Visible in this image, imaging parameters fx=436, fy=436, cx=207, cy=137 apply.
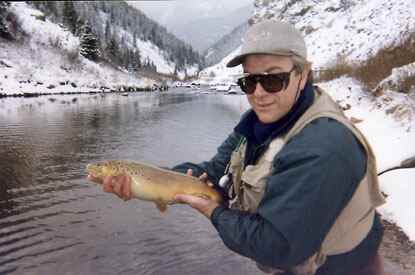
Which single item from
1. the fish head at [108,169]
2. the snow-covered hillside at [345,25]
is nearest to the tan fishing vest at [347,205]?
the fish head at [108,169]

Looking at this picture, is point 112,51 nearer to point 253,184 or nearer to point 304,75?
point 304,75

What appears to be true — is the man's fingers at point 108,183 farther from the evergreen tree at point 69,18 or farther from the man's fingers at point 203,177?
the evergreen tree at point 69,18

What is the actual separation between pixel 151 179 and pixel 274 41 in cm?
164

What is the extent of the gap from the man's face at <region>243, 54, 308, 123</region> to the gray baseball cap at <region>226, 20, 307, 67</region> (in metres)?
0.09

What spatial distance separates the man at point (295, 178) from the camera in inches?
86.6

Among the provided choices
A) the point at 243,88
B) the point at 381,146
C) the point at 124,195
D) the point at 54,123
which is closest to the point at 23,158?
the point at 54,123

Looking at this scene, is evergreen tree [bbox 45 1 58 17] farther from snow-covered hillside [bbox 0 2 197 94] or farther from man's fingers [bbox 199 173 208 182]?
man's fingers [bbox 199 173 208 182]

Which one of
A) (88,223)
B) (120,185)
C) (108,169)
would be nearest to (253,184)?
(120,185)

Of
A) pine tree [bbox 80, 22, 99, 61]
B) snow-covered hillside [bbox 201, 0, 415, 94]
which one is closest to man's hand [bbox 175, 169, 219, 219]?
snow-covered hillside [bbox 201, 0, 415, 94]

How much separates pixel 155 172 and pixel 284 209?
5.34 ft

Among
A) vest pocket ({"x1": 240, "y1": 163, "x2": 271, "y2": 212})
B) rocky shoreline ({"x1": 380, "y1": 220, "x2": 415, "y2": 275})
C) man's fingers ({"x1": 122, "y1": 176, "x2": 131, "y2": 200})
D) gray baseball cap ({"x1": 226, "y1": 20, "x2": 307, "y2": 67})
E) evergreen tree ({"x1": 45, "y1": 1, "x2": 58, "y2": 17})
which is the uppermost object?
evergreen tree ({"x1": 45, "y1": 1, "x2": 58, "y2": 17})

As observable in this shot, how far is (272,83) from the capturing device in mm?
2631

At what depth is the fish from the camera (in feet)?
11.4

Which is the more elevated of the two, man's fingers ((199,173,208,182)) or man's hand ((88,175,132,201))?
man's fingers ((199,173,208,182))
